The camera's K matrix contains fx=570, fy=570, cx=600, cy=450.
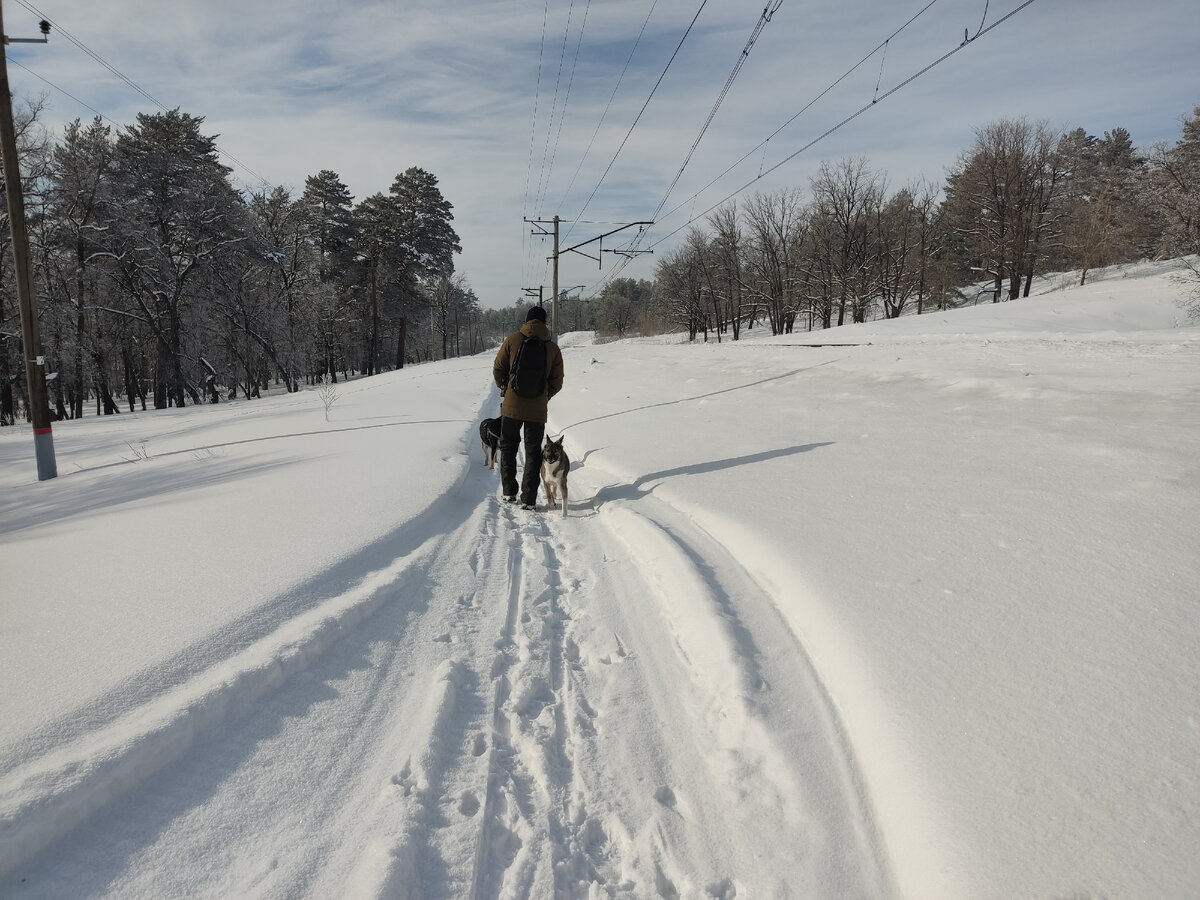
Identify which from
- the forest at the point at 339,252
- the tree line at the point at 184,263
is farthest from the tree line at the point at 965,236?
the tree line at the point at 184,263

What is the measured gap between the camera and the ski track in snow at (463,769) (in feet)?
6.20

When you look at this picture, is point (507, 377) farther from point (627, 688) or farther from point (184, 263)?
point (184, 263)

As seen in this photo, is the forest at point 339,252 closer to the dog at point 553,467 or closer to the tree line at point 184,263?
the tree line at point 184,263

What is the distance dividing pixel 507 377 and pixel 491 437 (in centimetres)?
203

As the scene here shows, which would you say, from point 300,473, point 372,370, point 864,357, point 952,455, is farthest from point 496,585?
point 372,370

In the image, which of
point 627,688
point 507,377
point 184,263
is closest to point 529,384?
point 507,377

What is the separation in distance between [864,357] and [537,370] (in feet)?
39.7

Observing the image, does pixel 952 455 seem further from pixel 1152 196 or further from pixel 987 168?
pixel 987 168

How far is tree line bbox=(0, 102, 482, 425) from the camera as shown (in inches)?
904

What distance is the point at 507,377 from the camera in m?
6.52

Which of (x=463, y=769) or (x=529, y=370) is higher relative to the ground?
(x=529, y=370)

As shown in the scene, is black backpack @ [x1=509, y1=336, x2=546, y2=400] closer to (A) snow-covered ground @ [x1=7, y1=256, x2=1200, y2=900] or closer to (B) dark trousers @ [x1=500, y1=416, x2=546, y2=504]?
(B) dark trousers @ [x1=500, y1=416, x2=546, y2=504]

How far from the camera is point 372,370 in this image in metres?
41.1

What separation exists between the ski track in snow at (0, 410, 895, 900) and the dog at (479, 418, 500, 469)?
447cm
